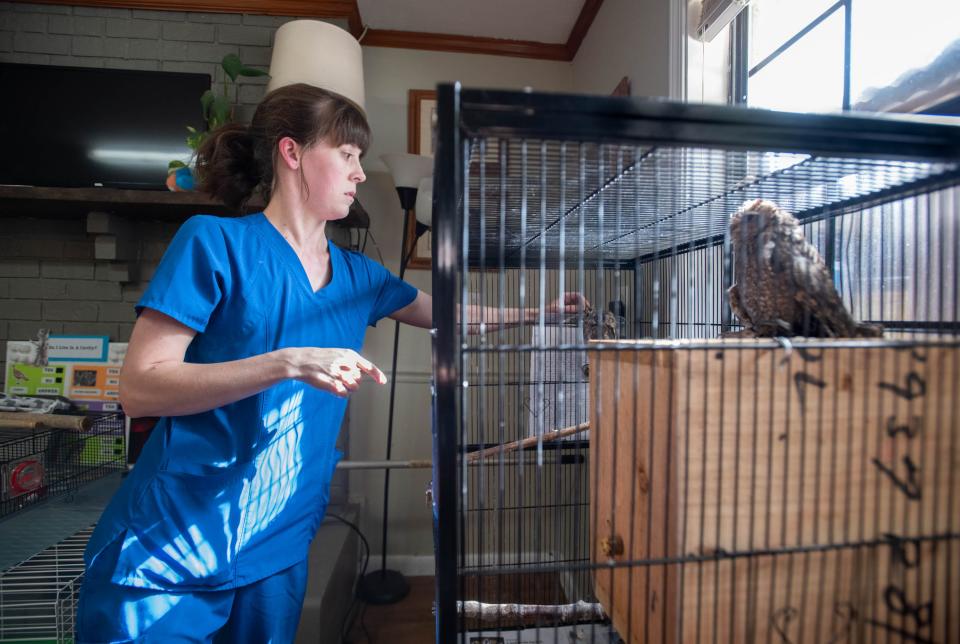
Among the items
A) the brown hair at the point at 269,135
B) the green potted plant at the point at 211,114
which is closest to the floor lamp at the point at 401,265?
the green potted plant at the point at 211,114

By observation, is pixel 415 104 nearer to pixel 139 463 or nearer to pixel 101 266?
pixel 101 266

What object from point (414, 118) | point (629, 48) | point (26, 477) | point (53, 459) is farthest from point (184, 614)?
point (414, 118)

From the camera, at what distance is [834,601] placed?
0.54m

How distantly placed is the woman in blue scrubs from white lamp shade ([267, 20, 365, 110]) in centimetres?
80

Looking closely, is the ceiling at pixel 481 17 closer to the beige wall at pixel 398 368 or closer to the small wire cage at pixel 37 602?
the beige wall at pixel 398 368

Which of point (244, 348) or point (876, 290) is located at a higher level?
point (876, 290)

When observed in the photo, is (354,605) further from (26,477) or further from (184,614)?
(184,614)

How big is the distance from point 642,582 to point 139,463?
2.63 ft

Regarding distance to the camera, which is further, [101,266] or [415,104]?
[415,104]

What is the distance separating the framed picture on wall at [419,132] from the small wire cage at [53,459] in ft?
4.10

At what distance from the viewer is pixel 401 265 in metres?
2.02

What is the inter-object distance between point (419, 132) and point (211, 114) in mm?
805

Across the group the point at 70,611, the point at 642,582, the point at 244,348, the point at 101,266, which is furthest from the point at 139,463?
the point at 101,266

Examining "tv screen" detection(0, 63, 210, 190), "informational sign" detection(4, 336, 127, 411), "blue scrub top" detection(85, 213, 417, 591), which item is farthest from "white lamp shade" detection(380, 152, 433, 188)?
"informational sign" detection(4, 336, 127, 411)
